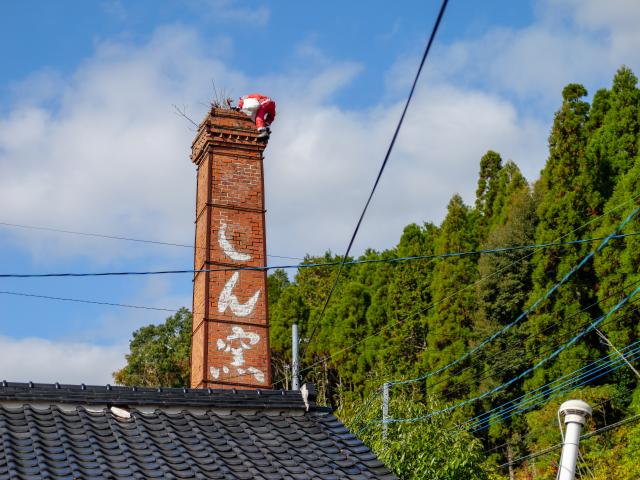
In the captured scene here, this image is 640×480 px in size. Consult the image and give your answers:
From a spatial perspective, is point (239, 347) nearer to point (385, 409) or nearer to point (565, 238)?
point (385, 409)

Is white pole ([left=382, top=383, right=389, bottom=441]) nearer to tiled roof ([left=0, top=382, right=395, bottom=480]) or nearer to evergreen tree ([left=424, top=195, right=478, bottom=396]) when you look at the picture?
tiled roof ([left=0, top=382, right=395, bottom=480])

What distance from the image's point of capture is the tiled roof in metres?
7.43

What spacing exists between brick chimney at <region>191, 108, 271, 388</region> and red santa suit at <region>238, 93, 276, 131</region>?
150 mm

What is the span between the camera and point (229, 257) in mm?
16906

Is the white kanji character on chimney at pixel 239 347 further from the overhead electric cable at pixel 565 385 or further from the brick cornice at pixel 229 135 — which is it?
the overhead electric cable at pixel 565 385

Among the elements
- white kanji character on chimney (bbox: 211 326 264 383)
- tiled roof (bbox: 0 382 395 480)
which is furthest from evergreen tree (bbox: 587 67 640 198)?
tiled roof (bbox: 0 382 395 480)

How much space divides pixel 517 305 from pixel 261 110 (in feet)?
58.2

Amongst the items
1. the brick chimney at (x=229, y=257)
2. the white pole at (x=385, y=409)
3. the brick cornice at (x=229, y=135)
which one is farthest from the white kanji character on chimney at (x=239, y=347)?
the brick cornice at (x=229, y=135)

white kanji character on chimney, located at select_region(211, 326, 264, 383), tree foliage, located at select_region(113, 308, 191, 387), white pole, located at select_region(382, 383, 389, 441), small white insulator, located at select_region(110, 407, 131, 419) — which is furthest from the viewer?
tree foliage, located at select_region(113, 308, 191, 387)

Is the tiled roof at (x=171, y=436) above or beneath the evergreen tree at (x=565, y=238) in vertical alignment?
beneath

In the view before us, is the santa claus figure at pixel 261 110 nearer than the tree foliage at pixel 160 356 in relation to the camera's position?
Yes

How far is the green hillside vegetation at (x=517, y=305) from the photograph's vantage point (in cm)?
2712

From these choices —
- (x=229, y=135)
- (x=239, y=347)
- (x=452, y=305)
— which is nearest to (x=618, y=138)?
(x=452, y=305)

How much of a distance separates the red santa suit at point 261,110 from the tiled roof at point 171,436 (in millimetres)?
9743
